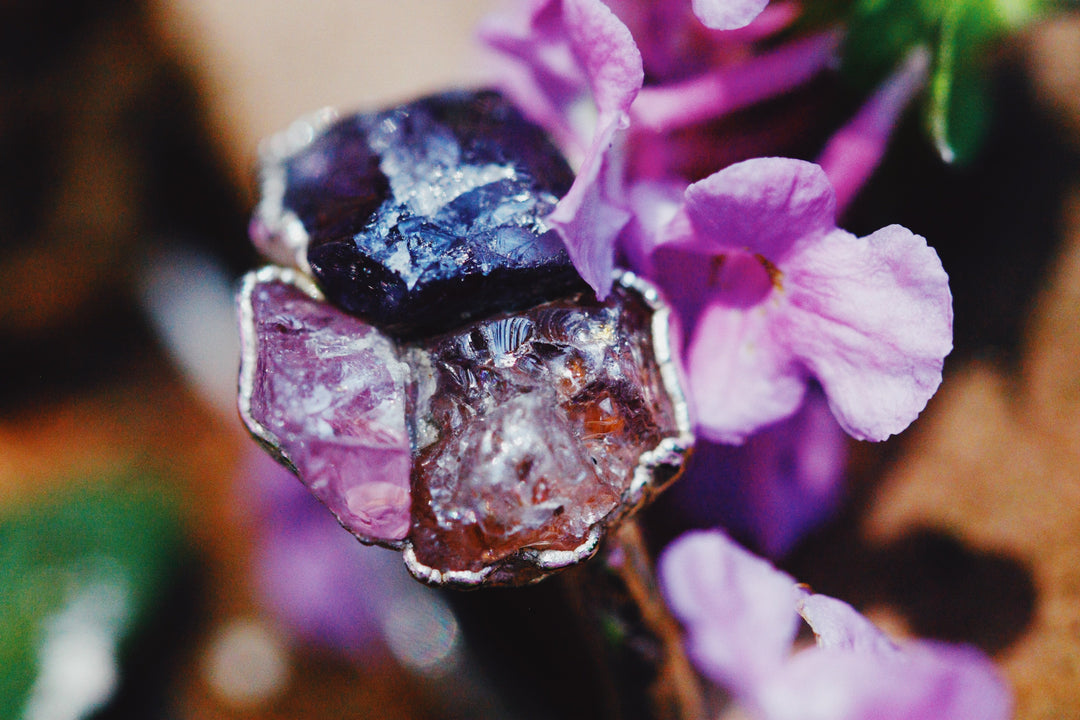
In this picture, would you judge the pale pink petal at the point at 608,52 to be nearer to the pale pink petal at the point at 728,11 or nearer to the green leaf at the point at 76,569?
the pale pink petal at the point at 728,11

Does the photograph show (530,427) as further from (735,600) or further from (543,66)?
(543,66)

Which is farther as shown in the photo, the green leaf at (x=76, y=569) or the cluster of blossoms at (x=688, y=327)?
the green leaf at (x=76, y=569)

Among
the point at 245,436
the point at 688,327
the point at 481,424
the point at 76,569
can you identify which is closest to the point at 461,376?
the point at 481,424

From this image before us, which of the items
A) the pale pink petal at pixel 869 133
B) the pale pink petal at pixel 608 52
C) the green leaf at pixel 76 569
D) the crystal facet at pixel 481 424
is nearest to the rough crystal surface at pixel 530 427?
the crystal facet at pixel 481 424

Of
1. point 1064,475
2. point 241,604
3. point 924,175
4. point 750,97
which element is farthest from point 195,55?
point 1064,475

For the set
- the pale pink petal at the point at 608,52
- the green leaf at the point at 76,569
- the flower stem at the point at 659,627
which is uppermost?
the pale pink petal at the point at 608,52

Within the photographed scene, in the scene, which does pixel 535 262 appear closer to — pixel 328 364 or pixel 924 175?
pixel 328 364
